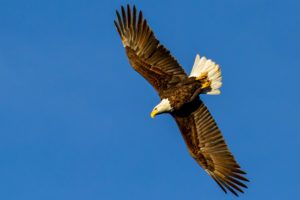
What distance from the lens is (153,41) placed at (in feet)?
49.7

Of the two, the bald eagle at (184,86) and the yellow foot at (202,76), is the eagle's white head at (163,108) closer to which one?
the bald eagle at (184,86)

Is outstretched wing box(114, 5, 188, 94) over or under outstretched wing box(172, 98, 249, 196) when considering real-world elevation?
over

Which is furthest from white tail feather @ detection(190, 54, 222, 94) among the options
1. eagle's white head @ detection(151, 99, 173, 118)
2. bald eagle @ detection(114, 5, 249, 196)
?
eagle's white head @ detection(151, 99, 173, 118)

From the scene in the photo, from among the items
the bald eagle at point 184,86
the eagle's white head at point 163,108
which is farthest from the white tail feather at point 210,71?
the eagle's white head at point 163,108

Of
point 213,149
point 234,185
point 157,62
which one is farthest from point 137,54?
point 234,185

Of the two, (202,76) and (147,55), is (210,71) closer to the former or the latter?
(202,76)

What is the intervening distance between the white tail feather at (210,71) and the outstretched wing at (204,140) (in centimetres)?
52

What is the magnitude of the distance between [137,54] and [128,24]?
779 millimetres

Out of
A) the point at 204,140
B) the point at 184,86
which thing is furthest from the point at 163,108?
the point at 204,140

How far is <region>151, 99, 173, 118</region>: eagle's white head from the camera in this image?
15320 millimetres

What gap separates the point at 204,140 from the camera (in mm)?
15633

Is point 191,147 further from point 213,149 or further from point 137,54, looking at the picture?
point 137,54

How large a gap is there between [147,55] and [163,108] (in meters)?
1.38

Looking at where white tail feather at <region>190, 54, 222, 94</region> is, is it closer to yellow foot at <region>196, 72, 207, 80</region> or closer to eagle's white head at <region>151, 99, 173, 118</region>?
yellow foot at <region>196, 72, 207, 80</region>
